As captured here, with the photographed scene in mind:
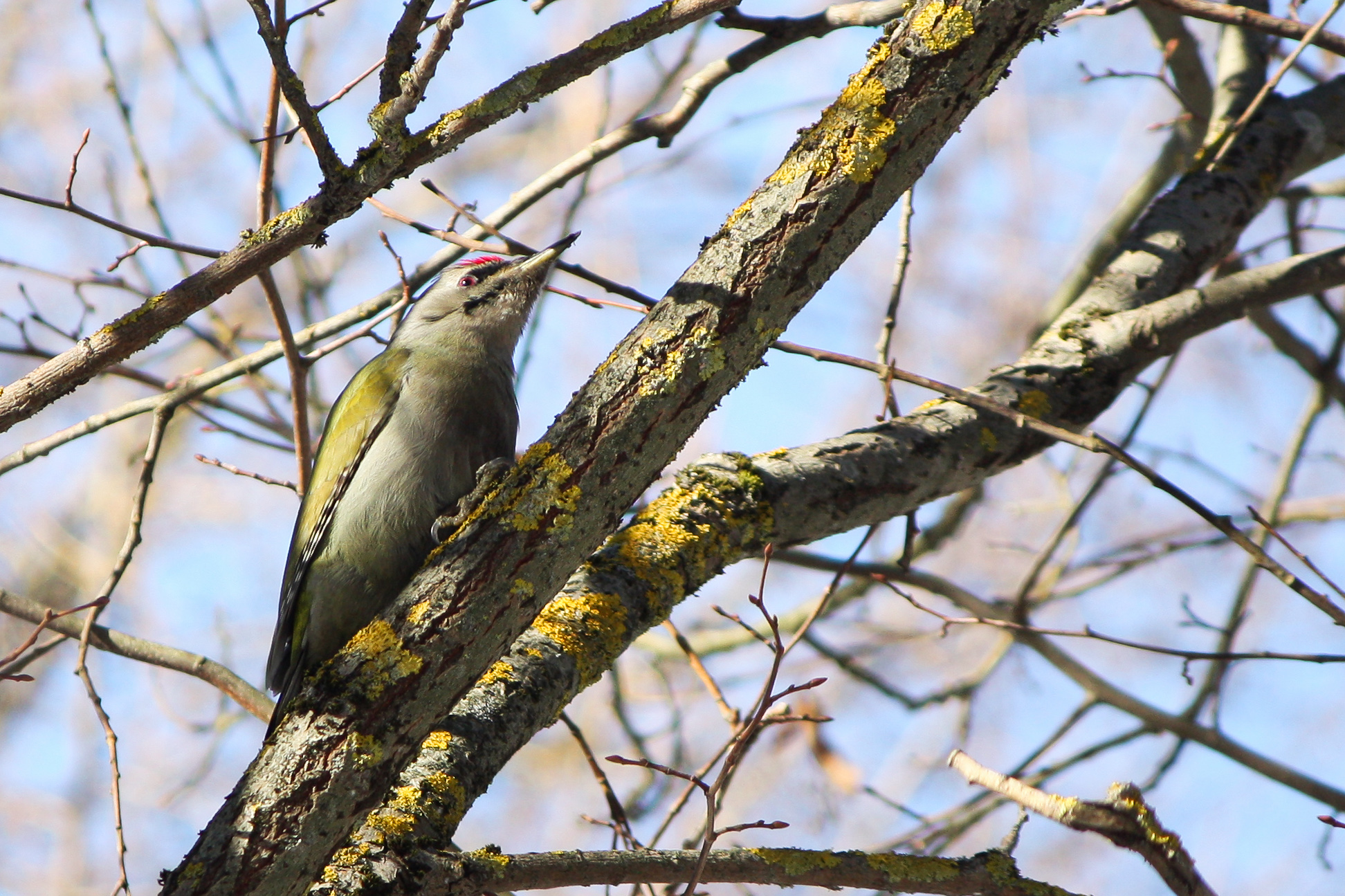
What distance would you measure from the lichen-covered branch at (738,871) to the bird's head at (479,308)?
102 inches

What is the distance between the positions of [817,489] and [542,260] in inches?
62.5

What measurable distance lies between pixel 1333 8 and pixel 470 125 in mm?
3146

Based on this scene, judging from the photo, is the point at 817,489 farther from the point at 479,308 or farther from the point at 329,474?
the point at 479,308

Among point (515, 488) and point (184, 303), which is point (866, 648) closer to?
point (515, 488)

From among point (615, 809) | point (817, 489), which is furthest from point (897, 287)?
point (615, 809)

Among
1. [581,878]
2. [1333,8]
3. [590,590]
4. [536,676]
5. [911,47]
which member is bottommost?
[581,878]

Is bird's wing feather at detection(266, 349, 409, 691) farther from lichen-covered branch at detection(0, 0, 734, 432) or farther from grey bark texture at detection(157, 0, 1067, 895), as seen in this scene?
lichen-covered branch at detection(0, 0, 734, 432)

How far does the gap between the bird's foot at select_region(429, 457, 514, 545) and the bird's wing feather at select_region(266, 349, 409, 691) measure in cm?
45

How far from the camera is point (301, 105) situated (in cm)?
237

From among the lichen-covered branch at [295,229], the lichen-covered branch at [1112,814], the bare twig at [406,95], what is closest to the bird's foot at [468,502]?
the lichen-covered branch at [295,229]

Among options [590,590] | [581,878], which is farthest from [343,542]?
[581,878]

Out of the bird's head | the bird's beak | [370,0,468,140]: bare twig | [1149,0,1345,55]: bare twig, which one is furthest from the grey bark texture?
the bird's head

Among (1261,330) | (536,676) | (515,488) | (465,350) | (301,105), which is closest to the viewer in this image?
(301,105)

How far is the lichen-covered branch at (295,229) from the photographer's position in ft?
7.94
